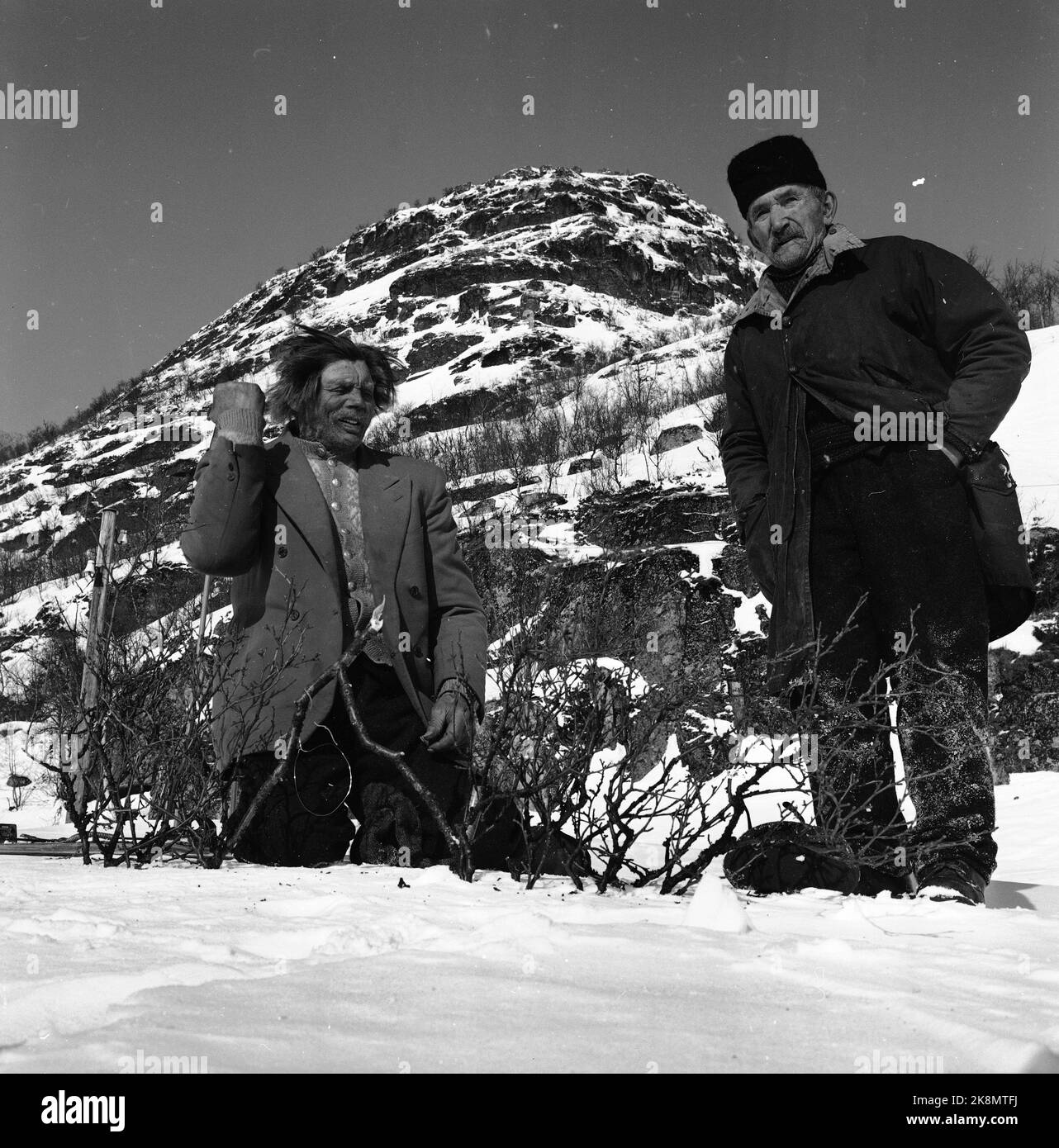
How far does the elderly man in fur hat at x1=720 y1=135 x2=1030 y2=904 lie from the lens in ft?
8.16

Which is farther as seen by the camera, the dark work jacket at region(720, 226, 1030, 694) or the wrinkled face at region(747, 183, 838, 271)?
the wrinkled face at region(747, 183, 838, 271)

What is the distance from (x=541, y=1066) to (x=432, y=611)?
238cm

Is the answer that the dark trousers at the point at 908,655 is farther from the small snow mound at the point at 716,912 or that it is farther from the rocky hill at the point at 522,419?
the small snow mound at the point at 716,912

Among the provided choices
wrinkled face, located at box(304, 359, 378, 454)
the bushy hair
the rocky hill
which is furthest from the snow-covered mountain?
wrinkled face, located at box(304, 359, 378, 454)

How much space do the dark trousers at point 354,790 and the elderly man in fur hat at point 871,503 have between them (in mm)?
885

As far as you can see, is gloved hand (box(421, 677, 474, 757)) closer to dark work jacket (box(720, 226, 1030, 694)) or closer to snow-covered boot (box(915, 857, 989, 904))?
dark work jacket (box(720, 226, 1030, 694))

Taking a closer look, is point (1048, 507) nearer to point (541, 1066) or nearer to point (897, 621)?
point (897, 621)

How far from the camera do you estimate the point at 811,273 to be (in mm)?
2895

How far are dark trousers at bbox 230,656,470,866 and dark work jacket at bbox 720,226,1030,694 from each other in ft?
3.25

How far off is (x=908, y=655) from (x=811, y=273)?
1031mm

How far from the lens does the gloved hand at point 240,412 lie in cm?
302

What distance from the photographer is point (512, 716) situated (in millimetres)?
2867

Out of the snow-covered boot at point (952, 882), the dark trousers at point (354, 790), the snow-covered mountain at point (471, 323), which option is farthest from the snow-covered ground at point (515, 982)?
the snow-covered mountain at point (471, 323)
